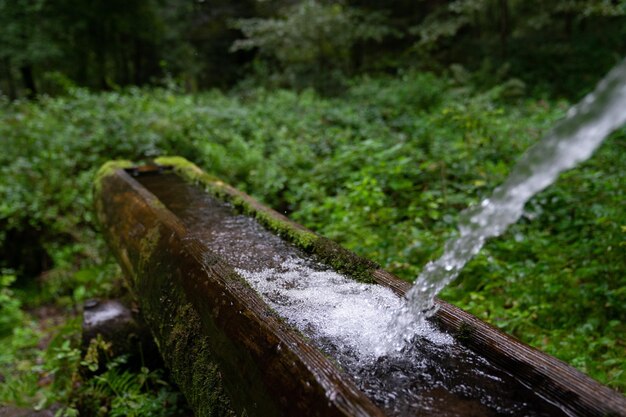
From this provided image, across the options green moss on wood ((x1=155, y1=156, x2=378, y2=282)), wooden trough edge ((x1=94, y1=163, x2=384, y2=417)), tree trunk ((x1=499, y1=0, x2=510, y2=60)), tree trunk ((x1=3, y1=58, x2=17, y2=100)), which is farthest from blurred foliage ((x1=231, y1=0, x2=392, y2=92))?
tree trunk ((x1=3, y1=58, x2=17, y2=100))

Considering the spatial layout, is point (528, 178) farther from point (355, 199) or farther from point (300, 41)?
point (300, 41)

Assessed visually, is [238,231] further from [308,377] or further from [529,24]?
[529,24]

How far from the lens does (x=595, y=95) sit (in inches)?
40.9

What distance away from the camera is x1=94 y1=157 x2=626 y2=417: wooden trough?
3.92 feet

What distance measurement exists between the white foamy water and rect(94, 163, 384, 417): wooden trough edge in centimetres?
22

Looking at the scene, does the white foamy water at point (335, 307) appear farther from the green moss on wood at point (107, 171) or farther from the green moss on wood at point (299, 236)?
the green moss on wood at point (107, 171)

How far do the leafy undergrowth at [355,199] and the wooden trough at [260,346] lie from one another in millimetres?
939

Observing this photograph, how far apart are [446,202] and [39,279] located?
18.3ft

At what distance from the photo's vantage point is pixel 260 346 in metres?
1.41

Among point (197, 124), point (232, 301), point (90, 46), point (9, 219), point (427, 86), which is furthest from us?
point (90, 46)

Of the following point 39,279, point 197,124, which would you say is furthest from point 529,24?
point 39,279

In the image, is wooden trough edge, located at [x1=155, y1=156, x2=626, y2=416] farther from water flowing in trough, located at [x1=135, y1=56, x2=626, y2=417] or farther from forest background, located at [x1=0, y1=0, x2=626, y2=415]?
forest background, located at [x1=0, y1=0, x2=626, y2=415]

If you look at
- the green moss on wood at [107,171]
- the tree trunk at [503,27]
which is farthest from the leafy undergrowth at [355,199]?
the tree trunk at [503,27]

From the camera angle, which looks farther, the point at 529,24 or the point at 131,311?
the point at 529,24
